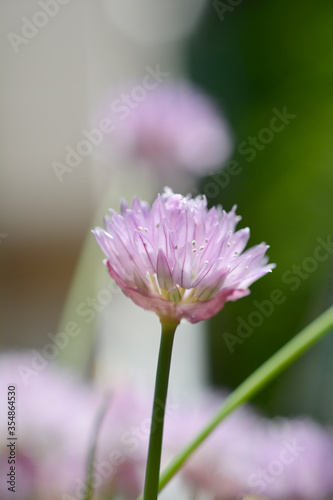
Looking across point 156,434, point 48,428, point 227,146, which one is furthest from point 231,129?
point 156,434

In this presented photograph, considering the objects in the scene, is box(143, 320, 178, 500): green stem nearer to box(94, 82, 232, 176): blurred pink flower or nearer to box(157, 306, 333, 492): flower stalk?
box(157, 306, 333, 492): flower stalk

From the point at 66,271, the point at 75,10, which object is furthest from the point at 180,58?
the point at 66,271

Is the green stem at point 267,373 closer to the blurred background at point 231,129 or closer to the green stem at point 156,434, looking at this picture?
the green stem at point 156,434

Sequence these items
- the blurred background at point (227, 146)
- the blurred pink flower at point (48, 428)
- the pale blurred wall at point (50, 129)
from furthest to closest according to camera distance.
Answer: the pale blurred wall at point (50, 129)
the blurred background at point (227, 146)
the blurred pink flower at point (48, 428)

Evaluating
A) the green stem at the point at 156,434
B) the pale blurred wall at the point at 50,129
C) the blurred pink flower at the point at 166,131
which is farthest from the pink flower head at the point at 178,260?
the pale blurred wall at the point at 50,129

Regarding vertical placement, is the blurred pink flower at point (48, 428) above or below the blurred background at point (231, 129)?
below

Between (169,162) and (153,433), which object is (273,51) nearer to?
(169,162)

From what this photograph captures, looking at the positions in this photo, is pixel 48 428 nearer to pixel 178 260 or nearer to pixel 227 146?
pixel 178 260
